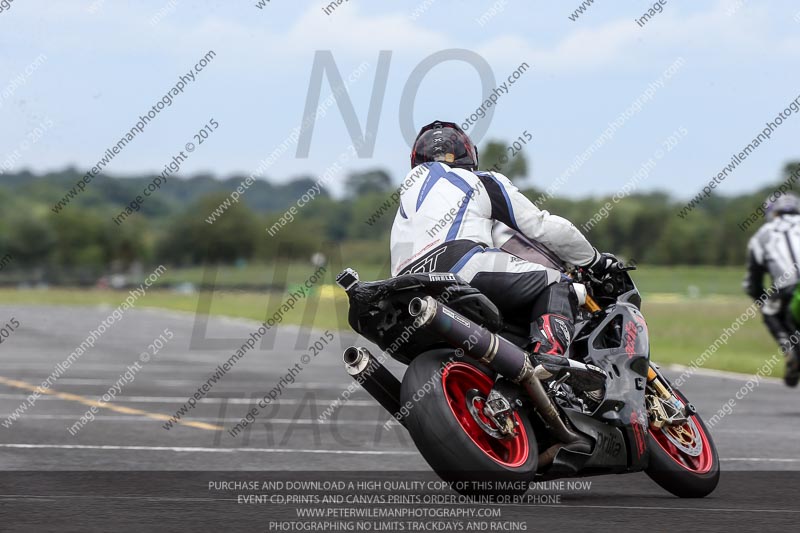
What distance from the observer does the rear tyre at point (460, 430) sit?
6.51m

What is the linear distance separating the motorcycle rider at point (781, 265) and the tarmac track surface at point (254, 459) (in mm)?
719

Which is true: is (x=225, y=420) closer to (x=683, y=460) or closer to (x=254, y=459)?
(x=254, y=459)

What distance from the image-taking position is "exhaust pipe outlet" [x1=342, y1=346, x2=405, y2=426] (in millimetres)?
7066

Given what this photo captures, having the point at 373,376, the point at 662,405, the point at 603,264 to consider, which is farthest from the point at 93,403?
the point at 662,405

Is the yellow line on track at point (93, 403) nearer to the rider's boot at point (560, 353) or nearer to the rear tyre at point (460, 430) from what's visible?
the rider's boot at point (560, 353)

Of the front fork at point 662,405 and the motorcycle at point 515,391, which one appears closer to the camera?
the motorcycle at point 515,391

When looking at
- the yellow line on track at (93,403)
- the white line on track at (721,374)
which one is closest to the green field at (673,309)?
the white line on track at (721,374)

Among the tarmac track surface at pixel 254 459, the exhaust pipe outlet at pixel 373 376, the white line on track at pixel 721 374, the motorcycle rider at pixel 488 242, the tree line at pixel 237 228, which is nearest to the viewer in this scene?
the tarmac track surface at pixel 254 459

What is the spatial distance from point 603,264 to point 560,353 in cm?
82

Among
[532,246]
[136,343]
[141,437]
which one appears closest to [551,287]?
[532,246]

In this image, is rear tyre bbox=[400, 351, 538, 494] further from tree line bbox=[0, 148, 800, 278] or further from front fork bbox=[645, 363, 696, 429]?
tree line bbox=[0, 148, 800, 278]

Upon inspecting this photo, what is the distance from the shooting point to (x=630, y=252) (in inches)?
4606

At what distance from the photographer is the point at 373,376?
23.6 feet

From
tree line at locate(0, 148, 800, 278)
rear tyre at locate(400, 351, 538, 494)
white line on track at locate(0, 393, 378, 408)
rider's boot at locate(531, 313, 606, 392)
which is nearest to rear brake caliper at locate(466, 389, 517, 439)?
rear tyre at locate(400, 351, 538, 494)
